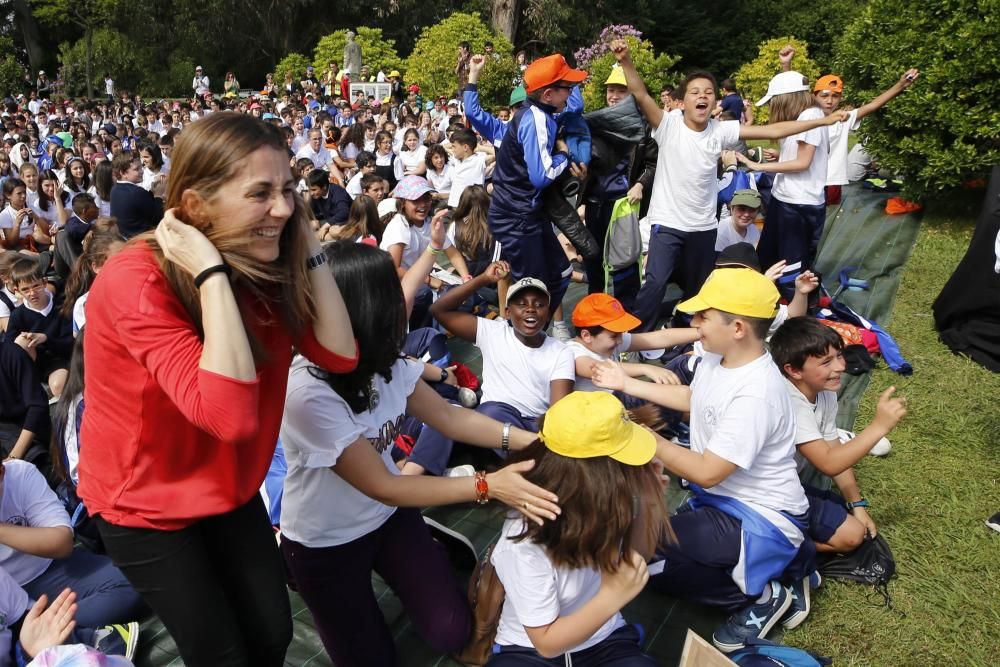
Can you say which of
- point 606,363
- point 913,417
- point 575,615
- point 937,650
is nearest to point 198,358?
point 575,615

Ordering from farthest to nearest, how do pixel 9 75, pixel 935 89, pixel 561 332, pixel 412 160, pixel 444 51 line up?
pixel 9 75
pixel 444 51
pixel 412 160
pixel 935 89
pixel 561 332

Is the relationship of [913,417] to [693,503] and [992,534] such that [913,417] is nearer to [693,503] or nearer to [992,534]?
[992,534]

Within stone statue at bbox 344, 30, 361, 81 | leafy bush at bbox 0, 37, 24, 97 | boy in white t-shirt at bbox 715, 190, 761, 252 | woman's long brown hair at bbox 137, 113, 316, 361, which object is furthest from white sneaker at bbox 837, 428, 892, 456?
leafy bush at bbox 0, 37, 24, 97

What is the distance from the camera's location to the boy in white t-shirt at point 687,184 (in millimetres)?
4988

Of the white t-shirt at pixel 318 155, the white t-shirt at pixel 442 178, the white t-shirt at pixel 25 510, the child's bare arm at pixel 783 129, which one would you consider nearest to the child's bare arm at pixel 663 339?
the child's bare arm at pixel 783 129

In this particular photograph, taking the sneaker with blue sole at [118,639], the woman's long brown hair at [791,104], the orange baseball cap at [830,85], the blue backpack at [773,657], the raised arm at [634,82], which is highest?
the raised arm at [634,82]

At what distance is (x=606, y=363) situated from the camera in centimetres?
338

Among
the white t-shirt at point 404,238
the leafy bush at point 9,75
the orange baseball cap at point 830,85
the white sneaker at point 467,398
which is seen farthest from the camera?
the leafy bush at point 9,75

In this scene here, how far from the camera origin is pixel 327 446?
7.06 ft

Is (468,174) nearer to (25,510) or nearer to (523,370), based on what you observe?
(523,370)

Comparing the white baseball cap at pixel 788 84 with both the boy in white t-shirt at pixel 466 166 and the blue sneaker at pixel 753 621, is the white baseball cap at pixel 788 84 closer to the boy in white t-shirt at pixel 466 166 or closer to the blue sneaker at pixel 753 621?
the boy in white t-shirt at pixel 466 166

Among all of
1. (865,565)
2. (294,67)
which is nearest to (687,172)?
(865,565)

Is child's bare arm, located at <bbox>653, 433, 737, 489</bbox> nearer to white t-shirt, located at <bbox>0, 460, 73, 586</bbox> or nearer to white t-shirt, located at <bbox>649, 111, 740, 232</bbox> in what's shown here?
white t-shirt, located at <bbox>0, 460, 73, 586</bbox>

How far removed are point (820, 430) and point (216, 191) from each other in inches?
113
